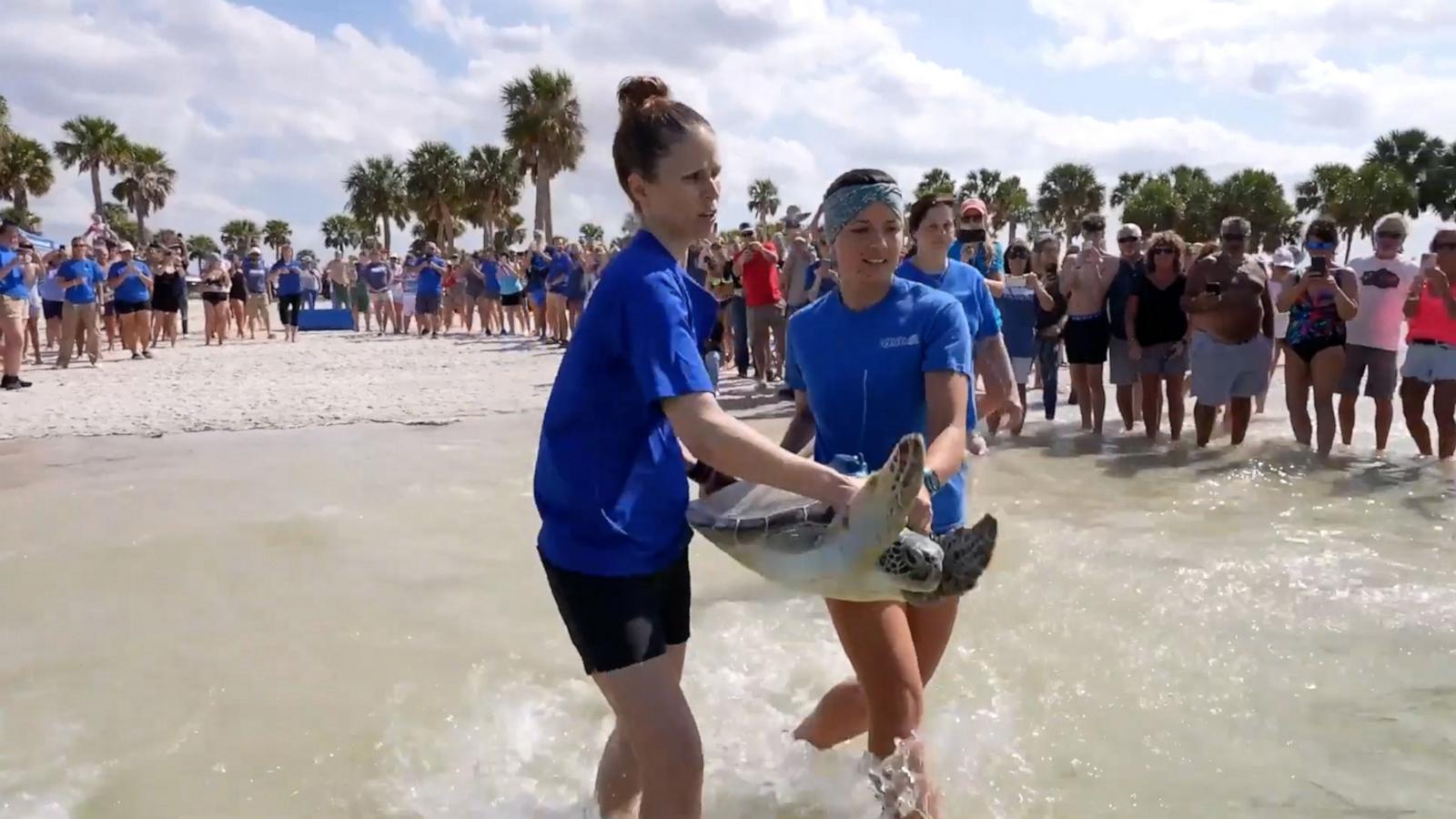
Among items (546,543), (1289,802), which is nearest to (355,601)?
(546,543)

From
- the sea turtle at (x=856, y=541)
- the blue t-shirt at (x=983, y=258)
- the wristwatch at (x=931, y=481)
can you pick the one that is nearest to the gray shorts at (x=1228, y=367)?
the blue t-shirt at (x=983, y=258)

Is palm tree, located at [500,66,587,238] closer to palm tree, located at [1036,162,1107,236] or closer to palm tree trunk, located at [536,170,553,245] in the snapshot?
palm tree trunk, located at [536,170,553,245]

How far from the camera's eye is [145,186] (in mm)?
73312

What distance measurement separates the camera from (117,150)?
6675cm

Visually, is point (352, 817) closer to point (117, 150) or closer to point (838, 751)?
point (838, 751)

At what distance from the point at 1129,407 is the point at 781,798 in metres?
7.37

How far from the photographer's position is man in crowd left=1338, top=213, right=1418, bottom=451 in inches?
311

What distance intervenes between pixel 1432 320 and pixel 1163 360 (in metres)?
1.95

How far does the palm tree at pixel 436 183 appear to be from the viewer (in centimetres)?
5938

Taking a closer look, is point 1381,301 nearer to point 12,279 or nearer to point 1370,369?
point 1370,369

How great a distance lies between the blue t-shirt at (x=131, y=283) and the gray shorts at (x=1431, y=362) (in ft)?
53.5

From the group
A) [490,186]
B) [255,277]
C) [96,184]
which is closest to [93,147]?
[96,184]

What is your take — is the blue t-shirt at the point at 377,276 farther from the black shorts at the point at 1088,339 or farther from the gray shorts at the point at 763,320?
the black shorts at the point at 1088,339

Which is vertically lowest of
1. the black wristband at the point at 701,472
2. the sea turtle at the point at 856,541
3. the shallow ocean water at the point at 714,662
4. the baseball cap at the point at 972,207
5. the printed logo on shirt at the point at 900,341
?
the shallow ocean water at the point at 714,662
